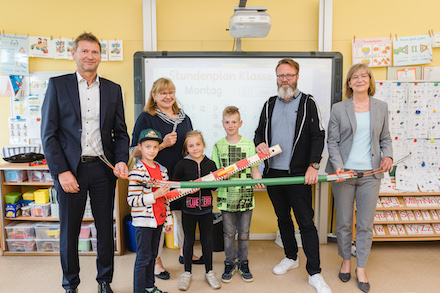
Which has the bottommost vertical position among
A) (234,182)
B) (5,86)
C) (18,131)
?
(234,182)

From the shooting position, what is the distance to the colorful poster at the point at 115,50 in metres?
3.09

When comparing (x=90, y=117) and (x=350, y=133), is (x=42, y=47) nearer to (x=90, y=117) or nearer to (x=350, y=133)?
(x=90, y=117)

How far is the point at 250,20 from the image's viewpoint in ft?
8.36

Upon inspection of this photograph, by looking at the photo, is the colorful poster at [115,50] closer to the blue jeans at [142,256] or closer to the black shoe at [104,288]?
the blue jeans at [142,256]

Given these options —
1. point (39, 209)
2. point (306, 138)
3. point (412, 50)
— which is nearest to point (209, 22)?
point (306, 138)

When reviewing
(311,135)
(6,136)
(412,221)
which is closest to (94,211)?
(311,135)

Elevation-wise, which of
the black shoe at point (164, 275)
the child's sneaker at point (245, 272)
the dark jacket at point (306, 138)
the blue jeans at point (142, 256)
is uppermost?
the dark jacket at point (306, 138)

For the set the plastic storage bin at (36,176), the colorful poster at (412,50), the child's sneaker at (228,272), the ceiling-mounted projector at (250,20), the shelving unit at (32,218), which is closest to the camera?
the child's sneaker at (228,272)

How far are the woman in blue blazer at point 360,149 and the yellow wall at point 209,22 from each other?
104 centimetres

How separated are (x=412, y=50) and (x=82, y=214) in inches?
126

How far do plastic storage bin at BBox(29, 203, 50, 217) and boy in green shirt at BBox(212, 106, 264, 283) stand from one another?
64.8 inches

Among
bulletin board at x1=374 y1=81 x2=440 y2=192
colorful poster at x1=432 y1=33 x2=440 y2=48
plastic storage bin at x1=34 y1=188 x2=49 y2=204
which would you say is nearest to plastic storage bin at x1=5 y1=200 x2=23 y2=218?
plastic storage bin at x1=34 y1=188 x2=49 y2=204

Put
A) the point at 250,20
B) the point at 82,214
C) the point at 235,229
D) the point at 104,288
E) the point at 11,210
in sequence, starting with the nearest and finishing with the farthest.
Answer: the point at 82,214
the point at 104,288
the point at 235,229
the point at 250,20
the point at 11,210

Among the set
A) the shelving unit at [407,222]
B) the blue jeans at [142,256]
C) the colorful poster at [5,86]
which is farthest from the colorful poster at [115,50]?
the shelving unit at [407,222]
